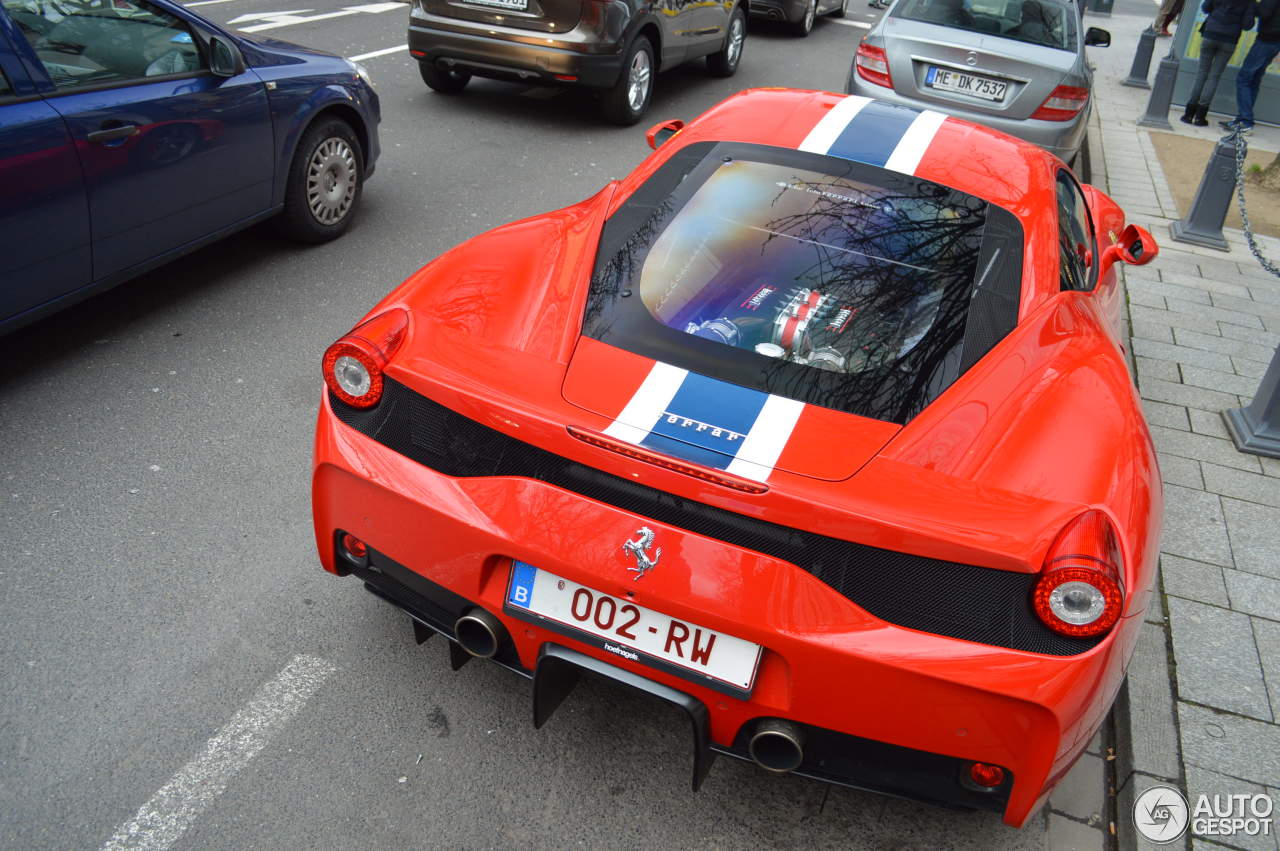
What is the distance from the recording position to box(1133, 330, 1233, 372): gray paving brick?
17.2 feet

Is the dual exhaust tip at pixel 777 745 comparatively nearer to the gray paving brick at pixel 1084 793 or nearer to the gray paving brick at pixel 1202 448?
the gray paving brick at pixel 1084 793

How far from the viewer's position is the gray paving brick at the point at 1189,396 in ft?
15.7

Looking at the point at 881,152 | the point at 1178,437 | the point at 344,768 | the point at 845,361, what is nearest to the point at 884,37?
the point at 1178,437

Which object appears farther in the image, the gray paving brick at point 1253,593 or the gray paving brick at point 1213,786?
the gray paving brick at point 1253,593

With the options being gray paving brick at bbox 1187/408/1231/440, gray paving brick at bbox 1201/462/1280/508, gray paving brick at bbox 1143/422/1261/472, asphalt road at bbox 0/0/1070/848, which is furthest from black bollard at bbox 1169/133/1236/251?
asphalt road at bbox 0/0/1070/848

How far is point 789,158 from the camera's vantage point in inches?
120

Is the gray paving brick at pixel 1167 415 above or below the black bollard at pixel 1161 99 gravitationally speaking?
below

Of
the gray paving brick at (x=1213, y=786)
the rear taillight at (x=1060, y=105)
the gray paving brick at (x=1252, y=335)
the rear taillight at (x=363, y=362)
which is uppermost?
the rear taillight at (x=363, y=362)

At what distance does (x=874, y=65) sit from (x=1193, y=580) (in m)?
4.77

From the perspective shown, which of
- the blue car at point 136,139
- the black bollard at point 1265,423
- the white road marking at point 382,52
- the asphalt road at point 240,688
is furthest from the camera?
the white road marking at point 382,52

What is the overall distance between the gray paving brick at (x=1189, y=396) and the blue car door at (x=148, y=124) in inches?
177

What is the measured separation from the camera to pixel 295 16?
11.3m

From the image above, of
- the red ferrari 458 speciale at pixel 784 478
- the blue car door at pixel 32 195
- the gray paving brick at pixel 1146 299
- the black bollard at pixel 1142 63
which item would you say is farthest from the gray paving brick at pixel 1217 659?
the black bollard at pixel 1142 63

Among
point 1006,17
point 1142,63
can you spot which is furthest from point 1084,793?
point 1142,63
